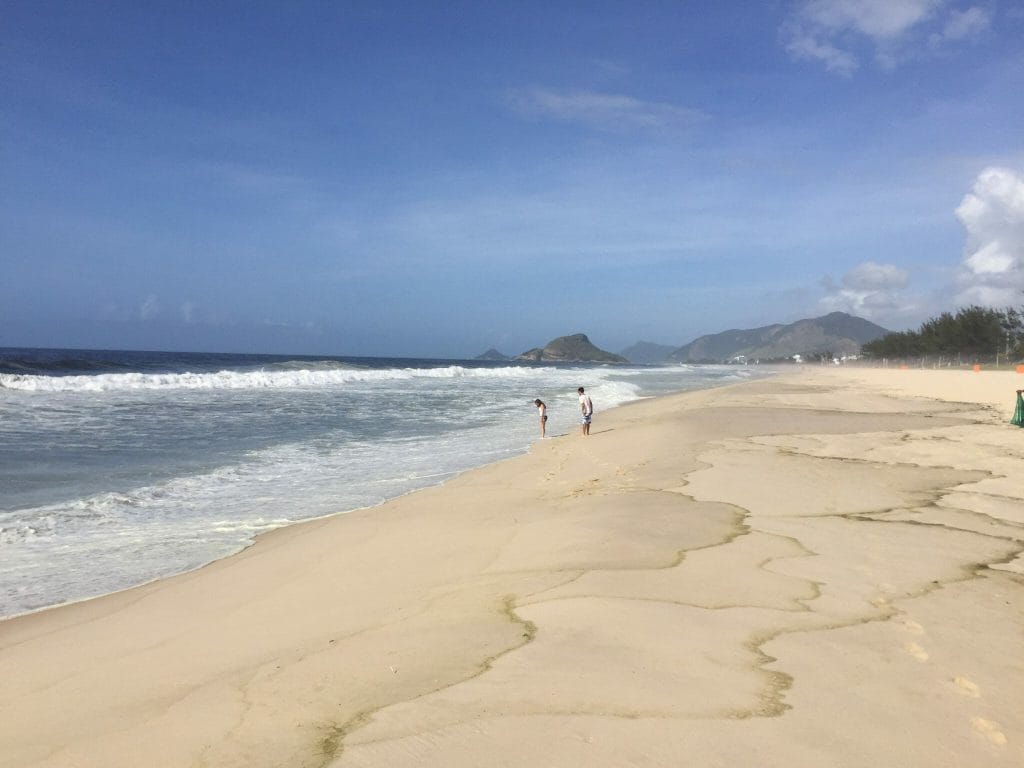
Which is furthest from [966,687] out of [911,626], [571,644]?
[571,644]

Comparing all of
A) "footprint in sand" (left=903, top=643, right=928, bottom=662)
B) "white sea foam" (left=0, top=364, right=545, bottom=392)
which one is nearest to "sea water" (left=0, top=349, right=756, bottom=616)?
"white sea foam" (left=0, top=364, right=545, bottom=392)

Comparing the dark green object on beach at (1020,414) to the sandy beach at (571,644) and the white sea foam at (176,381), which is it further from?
the white sea foam at (176,381)

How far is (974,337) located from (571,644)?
277ft

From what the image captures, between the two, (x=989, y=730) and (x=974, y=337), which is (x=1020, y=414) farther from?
(x=974, y=337)

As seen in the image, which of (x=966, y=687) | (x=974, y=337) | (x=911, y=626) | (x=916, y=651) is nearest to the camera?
(x=966, y=687)

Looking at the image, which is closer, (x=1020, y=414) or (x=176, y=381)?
(x=1020, y=414)

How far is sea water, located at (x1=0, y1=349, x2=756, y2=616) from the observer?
6.43 metres

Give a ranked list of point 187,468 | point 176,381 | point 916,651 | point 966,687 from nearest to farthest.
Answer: point 966,687, point 916,651, point 187,468, point 176,381

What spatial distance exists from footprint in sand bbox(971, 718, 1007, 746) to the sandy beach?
17 mm

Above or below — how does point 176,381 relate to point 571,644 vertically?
above

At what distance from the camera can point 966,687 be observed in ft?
10.3

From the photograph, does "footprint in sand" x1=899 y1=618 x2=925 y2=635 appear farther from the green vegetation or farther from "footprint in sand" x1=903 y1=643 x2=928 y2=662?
the green vegetation

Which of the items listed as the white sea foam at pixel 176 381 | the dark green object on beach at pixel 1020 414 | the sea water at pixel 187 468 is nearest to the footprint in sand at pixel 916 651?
the sea water at pixel 187 468

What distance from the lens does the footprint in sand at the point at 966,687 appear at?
3.10 meters
